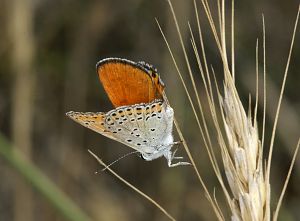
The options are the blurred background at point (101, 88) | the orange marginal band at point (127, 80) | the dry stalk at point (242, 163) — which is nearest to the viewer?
the dry stalk at point (242, 163)

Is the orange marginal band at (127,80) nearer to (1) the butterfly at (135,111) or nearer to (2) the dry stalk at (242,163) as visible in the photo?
(1) the butterfly at (135,111)

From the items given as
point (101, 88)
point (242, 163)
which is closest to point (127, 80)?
point (242, 163)

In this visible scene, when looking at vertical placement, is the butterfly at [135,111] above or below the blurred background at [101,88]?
above

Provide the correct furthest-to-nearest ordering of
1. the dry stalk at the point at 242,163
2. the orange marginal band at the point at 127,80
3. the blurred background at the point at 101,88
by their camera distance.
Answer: the blurred background at the point at 101,88 < the orange marginal band at the point at 127,80 < the dry stalk at the point at 242,163

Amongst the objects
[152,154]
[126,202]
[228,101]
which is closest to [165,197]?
[126,202]

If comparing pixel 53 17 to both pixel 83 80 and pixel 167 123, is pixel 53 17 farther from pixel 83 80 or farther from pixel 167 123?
Result: pixel 167 123

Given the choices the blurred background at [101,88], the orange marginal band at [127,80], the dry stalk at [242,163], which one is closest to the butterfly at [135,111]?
the orange marginal band at [127,80]

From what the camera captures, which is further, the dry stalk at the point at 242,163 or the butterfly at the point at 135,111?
the butterfly at the point at 135,111
